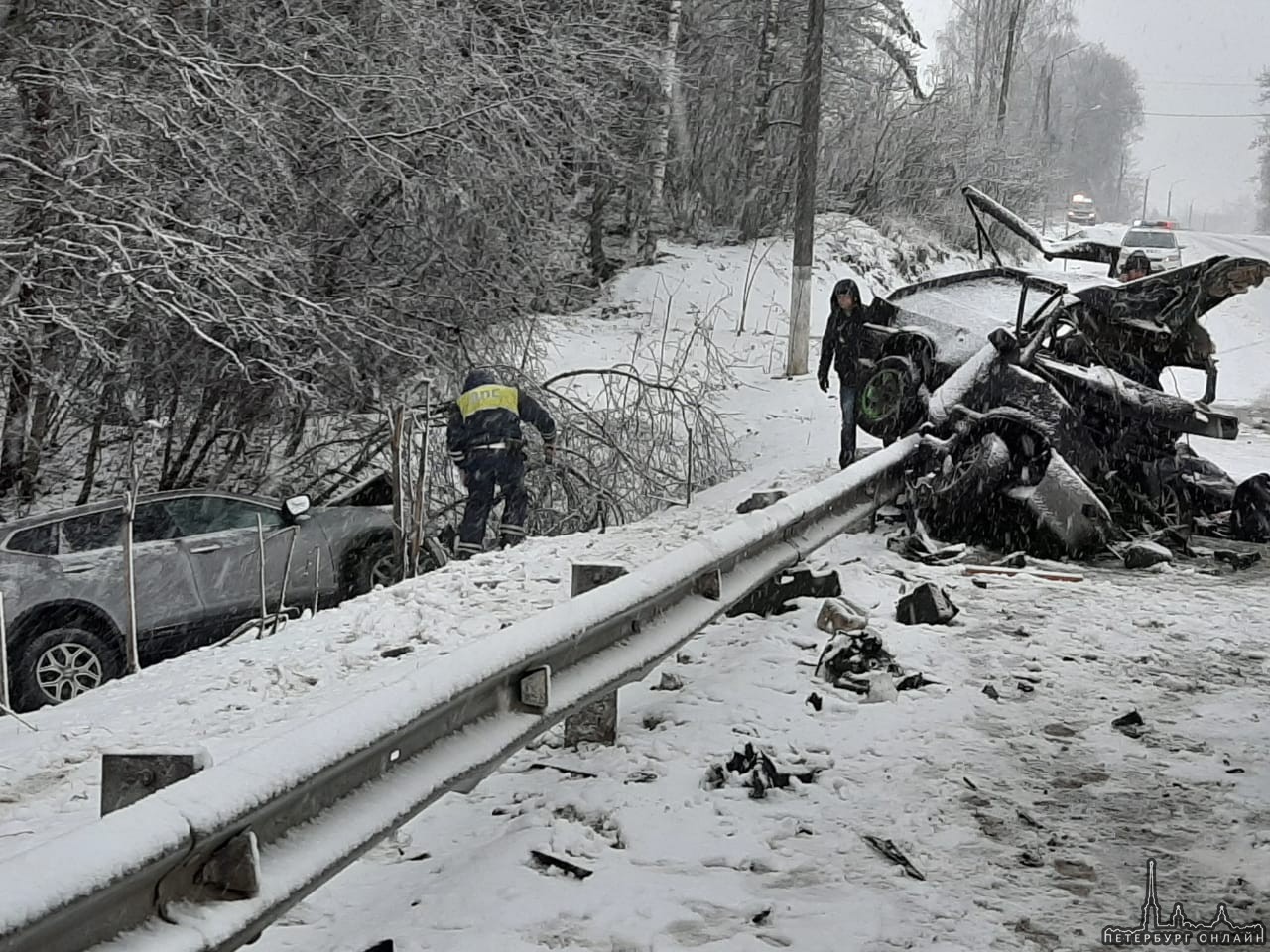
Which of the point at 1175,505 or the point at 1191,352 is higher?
the point at 1191,352

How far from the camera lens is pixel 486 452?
9680mm

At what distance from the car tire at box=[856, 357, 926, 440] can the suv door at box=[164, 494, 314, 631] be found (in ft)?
13.3

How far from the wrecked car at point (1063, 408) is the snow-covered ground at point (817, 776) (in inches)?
26.2

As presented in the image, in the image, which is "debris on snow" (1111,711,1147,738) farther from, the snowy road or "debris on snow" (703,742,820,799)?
"debris on snow" (703,742,820,799)

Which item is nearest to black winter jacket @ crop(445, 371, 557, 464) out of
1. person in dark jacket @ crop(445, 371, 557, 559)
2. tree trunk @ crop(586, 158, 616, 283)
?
person in dark jacket @ crop(445, 371, 557, 559)

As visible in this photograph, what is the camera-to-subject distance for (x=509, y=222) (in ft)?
41.1

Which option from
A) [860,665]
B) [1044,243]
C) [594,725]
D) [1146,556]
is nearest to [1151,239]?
[1044,243]

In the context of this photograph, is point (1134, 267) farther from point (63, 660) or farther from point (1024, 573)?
point (63, 660)

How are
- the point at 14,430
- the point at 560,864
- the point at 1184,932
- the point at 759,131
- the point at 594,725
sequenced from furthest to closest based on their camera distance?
the point at 759,131 → the point at 14,430 → the point at 594,725 → the point at 560,864 → the point at 1184,932

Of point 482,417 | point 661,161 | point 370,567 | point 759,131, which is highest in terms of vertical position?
point 759,131

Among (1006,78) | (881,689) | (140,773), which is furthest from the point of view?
(1006,78)

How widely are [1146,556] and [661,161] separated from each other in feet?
55.0

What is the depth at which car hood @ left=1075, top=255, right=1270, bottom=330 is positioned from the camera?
24.5 feet

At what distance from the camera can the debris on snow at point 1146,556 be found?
6.42m
